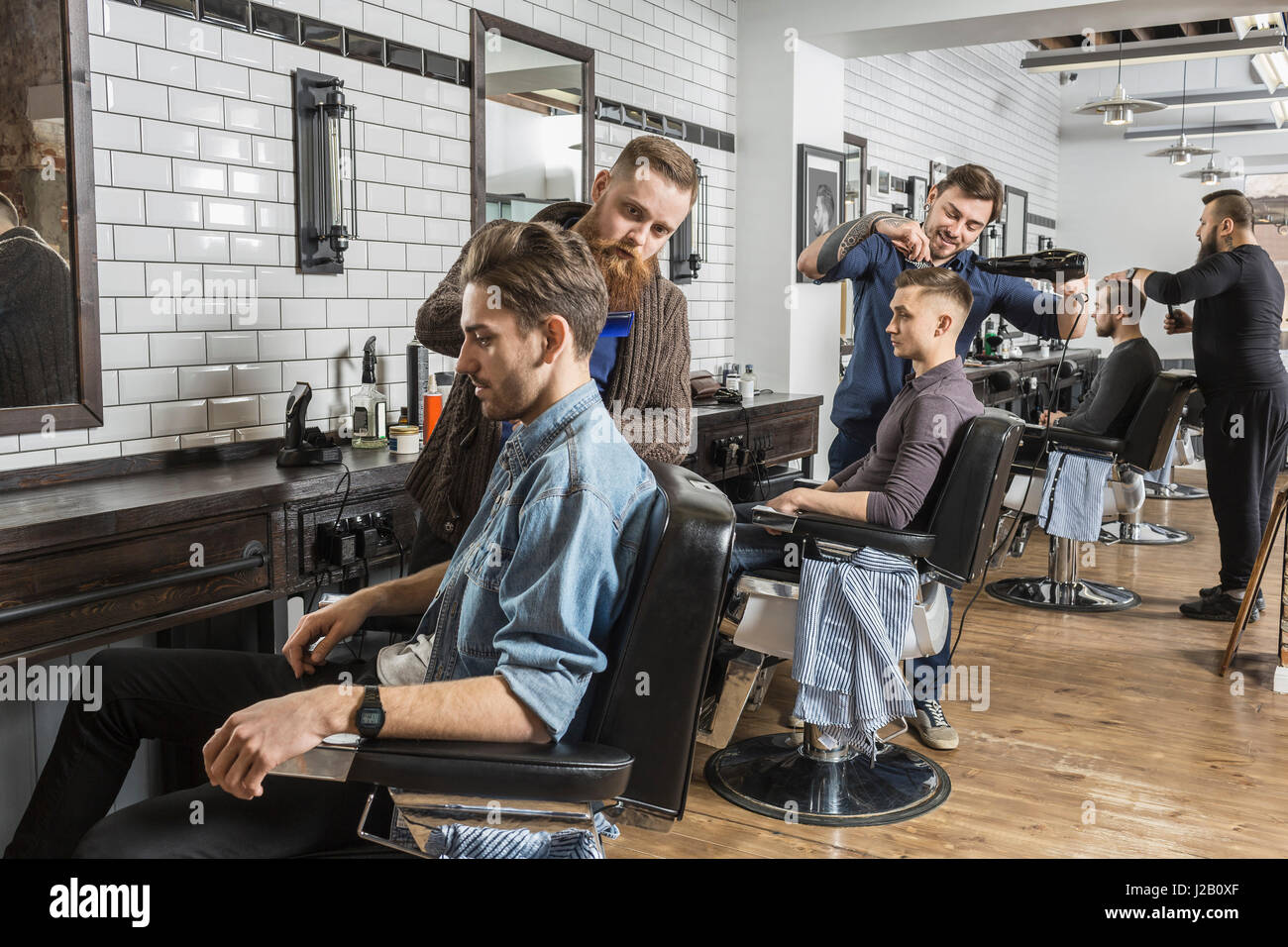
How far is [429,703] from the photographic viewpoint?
4.39 feet

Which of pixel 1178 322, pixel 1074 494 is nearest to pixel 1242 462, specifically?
pixel 1074 494

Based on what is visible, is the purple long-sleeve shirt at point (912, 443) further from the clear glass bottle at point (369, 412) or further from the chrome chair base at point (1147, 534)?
the chrome chair base at point (1147, 534)

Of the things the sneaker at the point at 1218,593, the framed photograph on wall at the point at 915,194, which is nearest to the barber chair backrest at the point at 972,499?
the sneaker at the point at 1218,593

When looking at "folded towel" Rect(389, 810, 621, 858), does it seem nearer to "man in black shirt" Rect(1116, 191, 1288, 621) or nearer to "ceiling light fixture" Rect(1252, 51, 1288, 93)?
"man in black shirt" Rect(1116, 191, 1288, 621)

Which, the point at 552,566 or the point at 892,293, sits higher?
the point at 892,293

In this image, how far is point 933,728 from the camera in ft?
10.6

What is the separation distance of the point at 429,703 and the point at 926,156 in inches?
265

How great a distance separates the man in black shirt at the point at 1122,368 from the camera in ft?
16.0

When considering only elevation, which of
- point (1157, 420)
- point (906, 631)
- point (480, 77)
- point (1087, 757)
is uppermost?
point (480, 77)

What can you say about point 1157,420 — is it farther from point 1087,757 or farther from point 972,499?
point 972,499

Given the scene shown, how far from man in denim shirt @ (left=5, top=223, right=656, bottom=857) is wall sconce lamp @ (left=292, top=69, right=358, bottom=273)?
153 cm

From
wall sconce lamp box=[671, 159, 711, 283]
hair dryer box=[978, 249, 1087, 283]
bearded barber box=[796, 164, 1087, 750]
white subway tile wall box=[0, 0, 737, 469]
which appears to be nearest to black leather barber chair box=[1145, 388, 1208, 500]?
wall sconce lamp box=[671, 159, 711, 283]

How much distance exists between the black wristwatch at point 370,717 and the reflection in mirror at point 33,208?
4.86ft

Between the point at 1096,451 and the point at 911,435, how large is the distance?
7.95 ft
